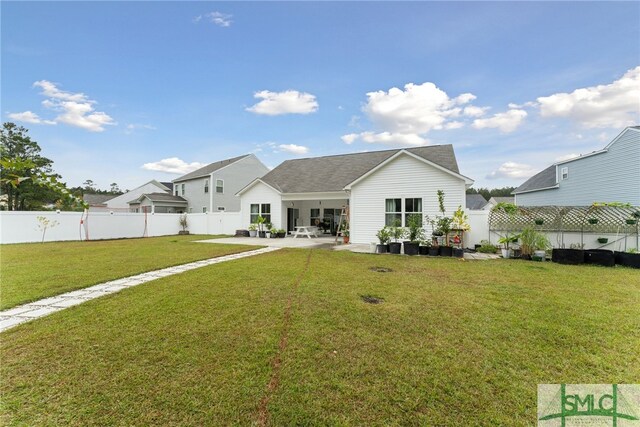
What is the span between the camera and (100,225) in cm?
1742

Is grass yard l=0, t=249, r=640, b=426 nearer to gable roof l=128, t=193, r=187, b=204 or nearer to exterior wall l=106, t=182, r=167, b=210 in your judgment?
gable roof l=128, t=193, r=187, b=204

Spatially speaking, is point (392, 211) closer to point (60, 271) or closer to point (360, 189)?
point (360, 189)

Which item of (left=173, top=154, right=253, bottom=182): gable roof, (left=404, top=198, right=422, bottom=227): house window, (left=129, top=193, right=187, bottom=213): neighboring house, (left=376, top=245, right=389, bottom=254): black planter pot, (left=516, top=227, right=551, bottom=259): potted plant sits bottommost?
(left=376, top=245, right=389, bottom=254): black planter pot

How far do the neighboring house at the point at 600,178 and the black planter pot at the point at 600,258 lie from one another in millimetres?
6705

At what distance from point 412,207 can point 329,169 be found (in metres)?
7.83

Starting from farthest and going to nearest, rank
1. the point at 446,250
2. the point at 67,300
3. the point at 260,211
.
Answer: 1. the point at 260,211
2. the point at 446,250
3. the point at 67,300

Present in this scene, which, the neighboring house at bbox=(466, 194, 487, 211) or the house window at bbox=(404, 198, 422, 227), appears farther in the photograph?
the neighboring house at bbox=(466, 194, 487, 211)

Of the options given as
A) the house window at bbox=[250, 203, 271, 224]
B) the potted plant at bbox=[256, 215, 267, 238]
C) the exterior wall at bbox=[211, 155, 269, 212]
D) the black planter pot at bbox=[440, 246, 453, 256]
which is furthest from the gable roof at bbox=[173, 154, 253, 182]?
the black planter pot at bbox=[440, 246, 453, 256]

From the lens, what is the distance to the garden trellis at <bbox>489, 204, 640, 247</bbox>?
32.2ft

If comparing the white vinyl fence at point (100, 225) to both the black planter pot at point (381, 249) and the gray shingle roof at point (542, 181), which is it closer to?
the black planter pot at point (381, 249)

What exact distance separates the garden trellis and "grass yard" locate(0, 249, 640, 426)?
6139mm

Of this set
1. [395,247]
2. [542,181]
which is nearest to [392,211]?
[395,247]

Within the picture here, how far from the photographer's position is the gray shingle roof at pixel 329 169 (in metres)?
16.6

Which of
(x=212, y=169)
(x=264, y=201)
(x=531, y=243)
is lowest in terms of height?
(x=531, y=243)
